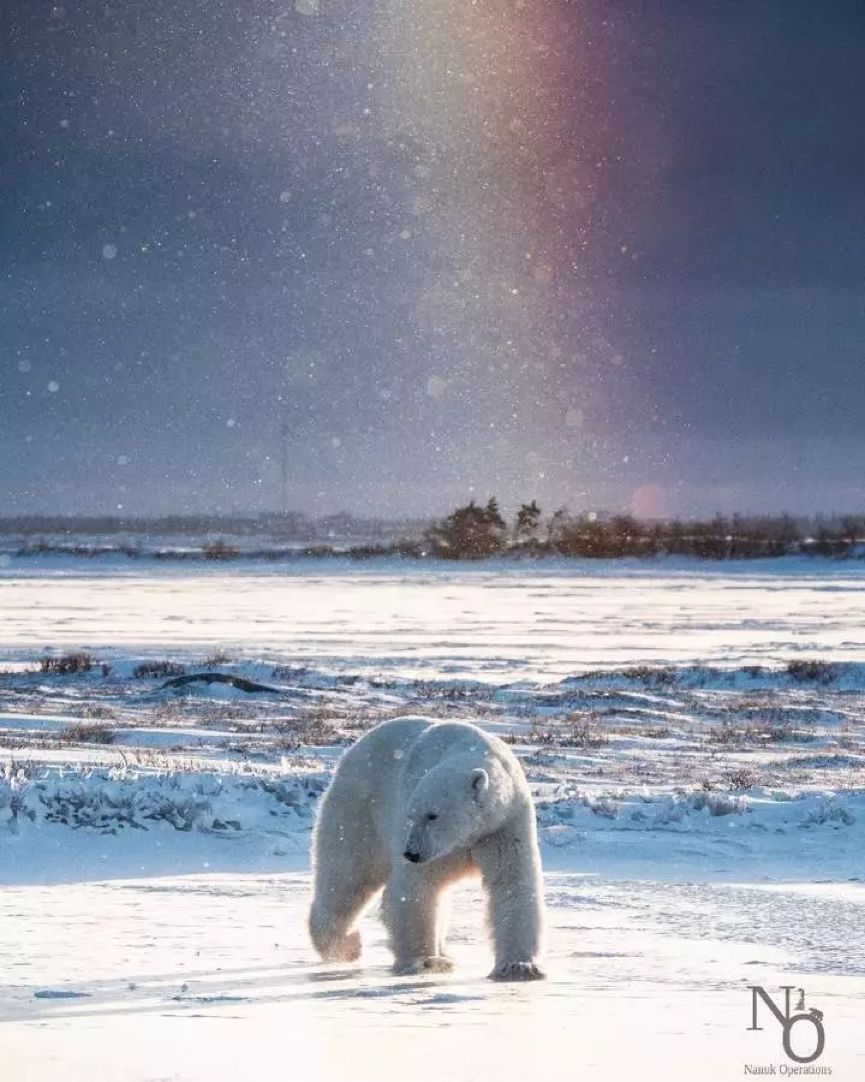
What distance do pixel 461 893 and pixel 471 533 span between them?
83488 millimetres

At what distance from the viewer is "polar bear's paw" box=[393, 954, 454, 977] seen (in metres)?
5.85

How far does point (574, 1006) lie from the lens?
4.94 meters

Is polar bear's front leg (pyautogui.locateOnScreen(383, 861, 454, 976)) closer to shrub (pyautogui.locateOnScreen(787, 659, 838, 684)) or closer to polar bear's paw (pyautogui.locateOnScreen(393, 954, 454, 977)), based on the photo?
polar bear's paw (pyautogui.locateOnScreen(393, 954, 454, 977))

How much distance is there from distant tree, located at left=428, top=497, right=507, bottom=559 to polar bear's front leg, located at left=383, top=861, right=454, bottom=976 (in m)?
81.1

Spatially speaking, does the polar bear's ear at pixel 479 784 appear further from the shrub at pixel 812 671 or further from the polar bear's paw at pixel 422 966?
the shrub at pixel 812 671

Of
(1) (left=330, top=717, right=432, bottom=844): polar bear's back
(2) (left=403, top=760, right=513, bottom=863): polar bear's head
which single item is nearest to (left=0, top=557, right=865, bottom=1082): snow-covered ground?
(2) (left=403, top=760, right=513, bottom=863): polar bear's head

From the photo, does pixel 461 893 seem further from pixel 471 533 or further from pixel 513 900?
pixel 471 533

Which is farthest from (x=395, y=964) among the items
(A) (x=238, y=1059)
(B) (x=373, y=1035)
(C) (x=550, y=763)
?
(C) (x=550, y=763)

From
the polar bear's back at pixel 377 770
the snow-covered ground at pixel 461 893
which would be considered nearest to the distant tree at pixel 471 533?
the snow-covered ground at pixel 461 893

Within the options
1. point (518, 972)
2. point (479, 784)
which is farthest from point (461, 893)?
point (479, 784)

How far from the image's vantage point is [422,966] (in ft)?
19.2

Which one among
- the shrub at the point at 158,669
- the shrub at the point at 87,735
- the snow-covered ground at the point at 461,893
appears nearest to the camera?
the snow-covered ground at the point at 461,893

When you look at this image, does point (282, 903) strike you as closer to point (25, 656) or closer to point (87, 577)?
point (25, 656)

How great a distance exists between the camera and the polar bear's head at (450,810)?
18.5 feet
